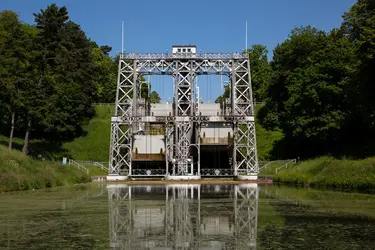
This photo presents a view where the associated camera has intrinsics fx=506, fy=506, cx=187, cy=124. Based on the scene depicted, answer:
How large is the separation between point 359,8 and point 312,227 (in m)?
62.1

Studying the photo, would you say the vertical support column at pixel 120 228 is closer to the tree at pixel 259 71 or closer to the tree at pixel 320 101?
the tree at pixel 320 101

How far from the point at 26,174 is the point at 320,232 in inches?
1096

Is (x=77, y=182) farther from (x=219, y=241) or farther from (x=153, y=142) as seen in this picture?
(x=219, y=241)

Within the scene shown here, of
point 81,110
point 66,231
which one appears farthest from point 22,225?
point 81,110

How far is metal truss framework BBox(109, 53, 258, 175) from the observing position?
62.4 metres

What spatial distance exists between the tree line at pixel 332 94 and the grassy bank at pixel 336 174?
4781mm

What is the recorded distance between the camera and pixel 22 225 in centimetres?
1590

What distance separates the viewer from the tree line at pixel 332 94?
45.6 m

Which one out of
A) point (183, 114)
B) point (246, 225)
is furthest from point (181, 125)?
point (246, 225)

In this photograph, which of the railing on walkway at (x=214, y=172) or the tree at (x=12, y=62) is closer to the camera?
the tree at (x=12, y=62)

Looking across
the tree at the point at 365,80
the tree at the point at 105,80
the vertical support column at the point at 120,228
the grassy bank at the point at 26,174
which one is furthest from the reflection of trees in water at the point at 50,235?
the tree at the point at 105,80

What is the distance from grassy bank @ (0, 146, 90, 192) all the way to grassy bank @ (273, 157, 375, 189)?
2100cm

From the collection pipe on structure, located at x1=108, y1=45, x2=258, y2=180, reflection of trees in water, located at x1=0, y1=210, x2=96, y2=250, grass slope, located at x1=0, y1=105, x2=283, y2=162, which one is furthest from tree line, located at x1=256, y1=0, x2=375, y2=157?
reflection of trees in water, located at x1=0, y1=210, x2=96, y2=250

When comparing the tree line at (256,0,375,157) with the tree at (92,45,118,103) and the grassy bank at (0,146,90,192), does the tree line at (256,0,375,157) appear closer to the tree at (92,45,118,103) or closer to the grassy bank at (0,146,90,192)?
the grassy bank at (0,146,90,192)
